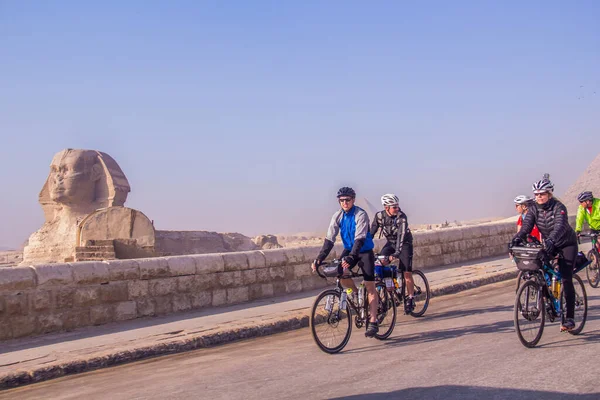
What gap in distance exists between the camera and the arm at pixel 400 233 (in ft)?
26.7

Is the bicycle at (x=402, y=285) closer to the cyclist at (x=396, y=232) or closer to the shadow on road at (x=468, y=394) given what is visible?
the cyclist at (x=396, y=232)

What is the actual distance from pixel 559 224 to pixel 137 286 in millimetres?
5812

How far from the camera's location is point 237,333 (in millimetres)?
7926

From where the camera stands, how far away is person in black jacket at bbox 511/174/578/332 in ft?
21.3

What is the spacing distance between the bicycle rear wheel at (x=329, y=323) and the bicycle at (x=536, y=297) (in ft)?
5.78

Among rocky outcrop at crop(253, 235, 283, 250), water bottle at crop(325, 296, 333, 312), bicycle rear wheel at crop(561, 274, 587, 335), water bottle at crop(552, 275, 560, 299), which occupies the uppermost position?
rocky outcrop at crop(253, 235, 283, 250)

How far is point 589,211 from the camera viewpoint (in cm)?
1109

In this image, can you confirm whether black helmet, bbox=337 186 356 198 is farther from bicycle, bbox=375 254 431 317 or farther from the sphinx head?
the sphinx head

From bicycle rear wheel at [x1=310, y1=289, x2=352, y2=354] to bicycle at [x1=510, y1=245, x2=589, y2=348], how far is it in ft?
5.78

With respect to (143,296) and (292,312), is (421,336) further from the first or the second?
(143,296)

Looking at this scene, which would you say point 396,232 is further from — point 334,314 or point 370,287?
point 334,314

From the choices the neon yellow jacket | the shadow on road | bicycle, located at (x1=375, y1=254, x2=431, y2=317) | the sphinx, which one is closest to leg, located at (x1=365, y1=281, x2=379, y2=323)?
bicycle, located at (x1=375, y1=254, x2=431, y2=317)

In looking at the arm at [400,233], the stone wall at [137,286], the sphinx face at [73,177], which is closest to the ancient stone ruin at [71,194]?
the sphinx face at [73,177]

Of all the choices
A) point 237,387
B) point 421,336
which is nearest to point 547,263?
point 421,336
